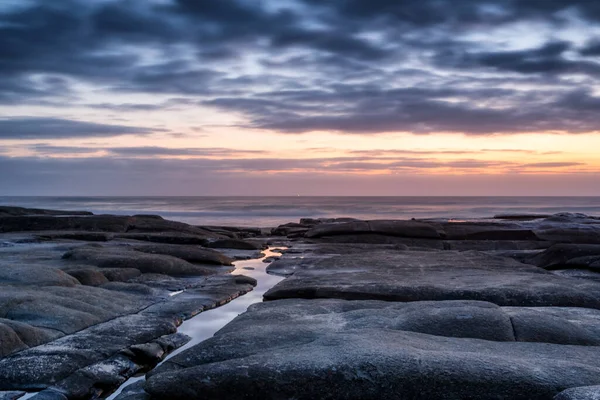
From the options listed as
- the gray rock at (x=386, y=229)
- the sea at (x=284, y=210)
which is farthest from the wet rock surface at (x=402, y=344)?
the sea at (x=284, y=210)

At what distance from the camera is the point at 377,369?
4.90 metres

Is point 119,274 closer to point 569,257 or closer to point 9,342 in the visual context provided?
point 9,342

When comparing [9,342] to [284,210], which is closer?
[9,342]

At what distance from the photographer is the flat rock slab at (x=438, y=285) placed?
938 centimetres

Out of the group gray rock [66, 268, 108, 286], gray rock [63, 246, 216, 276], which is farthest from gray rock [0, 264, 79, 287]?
gray rock [63, 246, 216, 276]

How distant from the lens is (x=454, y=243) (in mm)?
22328

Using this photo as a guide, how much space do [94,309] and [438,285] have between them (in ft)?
18.8

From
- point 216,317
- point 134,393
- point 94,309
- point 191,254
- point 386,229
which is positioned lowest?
point 216,317

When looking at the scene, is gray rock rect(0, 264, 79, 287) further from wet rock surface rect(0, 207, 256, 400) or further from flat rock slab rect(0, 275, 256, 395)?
flat rock slab rect(0, 275, 256, 395)

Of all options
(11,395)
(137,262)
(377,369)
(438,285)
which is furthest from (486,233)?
(11,395)

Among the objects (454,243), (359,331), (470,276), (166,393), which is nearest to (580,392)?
(359,331)

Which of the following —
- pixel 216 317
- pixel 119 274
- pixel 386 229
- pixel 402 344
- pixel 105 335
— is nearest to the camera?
pixel 402 344

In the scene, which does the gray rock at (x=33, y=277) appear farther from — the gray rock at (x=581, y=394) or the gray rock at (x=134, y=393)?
the gray rock at (x=581, y=394)

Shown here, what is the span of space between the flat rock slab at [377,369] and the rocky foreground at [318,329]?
0.04 feet
